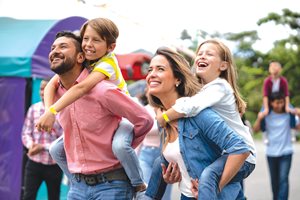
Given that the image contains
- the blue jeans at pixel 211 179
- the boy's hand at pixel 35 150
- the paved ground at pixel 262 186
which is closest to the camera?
the blue jeans at pixel 211 179

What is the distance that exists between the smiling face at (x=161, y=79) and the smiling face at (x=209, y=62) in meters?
0.17

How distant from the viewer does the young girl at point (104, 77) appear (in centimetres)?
356

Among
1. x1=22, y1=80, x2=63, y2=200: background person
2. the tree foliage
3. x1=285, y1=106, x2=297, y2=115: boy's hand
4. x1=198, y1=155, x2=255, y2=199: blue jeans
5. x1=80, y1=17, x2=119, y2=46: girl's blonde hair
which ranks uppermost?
x1=80, y1=17, x2=119, y2=46: girl's blonde hair

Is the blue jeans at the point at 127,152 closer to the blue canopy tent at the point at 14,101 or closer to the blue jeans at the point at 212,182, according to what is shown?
the blue jeans at the point at 212,182

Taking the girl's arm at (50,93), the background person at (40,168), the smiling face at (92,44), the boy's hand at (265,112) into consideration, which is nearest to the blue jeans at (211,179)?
the smiling face at (92,44)

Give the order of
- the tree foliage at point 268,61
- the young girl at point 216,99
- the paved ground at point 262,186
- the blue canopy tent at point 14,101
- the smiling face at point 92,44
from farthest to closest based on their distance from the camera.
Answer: the tree foliage at point 268,61, the paved ground at point 262,186, the blue canopy tent at point 14,101, the smiling face at point 92,44, the young girl at point 216,99

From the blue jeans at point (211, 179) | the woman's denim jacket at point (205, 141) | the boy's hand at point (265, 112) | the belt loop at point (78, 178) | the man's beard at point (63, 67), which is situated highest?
the man's beard at point (63, 67)

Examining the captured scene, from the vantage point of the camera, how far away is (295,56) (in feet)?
132

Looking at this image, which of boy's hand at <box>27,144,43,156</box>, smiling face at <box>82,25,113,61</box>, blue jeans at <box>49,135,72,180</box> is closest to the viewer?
smiling face at <box>82,25,113,61</box>

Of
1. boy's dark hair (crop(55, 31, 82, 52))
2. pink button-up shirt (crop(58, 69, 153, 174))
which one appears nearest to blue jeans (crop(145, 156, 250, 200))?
pink button-up shirt (crop(58, 69, 153, 174))

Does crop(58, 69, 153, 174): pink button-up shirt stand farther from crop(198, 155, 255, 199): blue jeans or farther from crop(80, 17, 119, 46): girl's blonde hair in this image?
crop(198, 155, 255, 199): blue jeans

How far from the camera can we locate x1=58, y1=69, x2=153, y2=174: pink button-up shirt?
12.0 feet

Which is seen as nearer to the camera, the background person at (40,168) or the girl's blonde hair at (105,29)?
the girl's blonde hair at (105,29)

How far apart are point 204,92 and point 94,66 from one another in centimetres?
Result: 76
